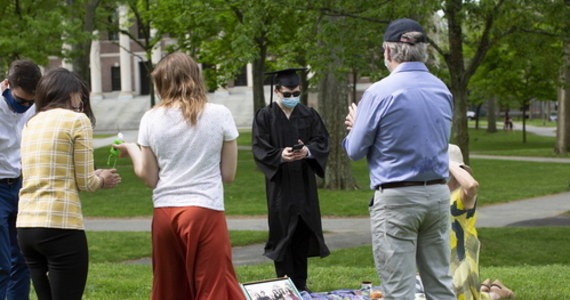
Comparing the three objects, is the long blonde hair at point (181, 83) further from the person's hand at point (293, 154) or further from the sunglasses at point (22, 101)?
the person's hand at point (293, 154)

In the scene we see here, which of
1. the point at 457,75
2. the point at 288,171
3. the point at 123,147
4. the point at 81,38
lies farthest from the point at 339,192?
the point at 123,147

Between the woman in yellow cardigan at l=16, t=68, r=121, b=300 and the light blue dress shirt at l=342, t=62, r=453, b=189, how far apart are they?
5.37ft

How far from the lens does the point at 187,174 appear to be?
15.2ft

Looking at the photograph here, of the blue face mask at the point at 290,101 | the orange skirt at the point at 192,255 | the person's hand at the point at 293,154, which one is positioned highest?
the blue face mask at the point at 290,101

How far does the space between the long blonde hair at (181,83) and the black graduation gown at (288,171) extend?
2.57 meters

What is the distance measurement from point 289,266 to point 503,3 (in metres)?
5.67

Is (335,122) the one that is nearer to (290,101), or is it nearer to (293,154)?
(290,101)

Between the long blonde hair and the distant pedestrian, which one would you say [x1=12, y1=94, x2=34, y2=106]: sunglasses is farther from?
the distant pedestrian

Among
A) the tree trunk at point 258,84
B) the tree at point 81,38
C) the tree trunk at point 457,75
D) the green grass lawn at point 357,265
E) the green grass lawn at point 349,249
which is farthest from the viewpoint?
the tree trunk at point 258,84

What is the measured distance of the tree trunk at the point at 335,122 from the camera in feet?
65.6

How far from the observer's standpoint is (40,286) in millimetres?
4867

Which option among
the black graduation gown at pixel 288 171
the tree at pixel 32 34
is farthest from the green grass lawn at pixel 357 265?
the tree at pixel 32 34

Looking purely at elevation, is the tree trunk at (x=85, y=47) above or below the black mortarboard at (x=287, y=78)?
above

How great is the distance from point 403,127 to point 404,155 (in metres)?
0.16
